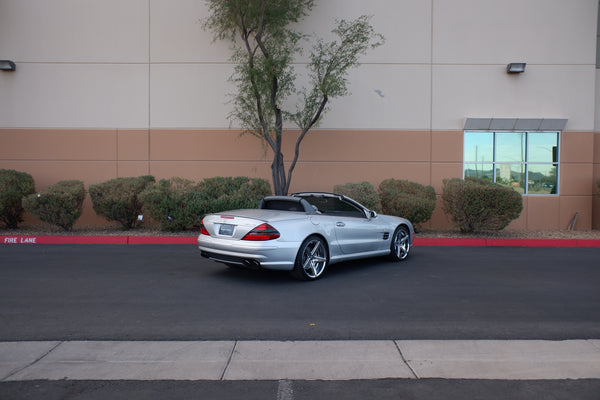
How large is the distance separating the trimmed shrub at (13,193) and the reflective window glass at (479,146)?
43.6ft

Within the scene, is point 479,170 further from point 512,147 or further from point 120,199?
point 120,199

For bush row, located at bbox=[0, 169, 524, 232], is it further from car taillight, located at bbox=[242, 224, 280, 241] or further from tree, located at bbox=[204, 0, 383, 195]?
car taillight, located at bbox=[242, 224, 280, 241]

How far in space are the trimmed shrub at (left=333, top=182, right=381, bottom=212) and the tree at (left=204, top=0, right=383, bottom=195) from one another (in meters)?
1.84

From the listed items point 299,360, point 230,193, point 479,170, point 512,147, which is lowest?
point 299,360

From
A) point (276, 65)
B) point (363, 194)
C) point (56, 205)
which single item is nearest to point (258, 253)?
point (363, 194)

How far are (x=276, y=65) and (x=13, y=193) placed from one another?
808 cm

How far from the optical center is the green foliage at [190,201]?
11.9 m

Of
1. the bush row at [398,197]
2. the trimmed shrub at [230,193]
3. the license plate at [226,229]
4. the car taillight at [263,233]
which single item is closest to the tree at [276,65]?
the trimmed shrub at [230,193]

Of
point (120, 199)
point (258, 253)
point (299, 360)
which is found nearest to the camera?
point (299, 360)

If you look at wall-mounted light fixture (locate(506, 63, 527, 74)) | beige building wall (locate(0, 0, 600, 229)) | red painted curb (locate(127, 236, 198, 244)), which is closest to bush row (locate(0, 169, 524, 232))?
red painted curb (locate(127, 236, 198, 244))

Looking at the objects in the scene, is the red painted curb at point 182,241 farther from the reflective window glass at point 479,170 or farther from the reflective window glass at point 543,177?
the reflective window glass at point 479,170

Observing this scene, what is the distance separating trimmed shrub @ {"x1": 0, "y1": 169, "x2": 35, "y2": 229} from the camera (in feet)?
40.6

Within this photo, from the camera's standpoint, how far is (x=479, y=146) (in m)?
14.5

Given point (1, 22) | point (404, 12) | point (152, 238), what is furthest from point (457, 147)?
point (1, 22)
